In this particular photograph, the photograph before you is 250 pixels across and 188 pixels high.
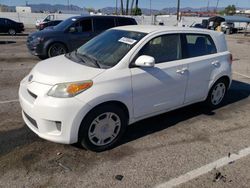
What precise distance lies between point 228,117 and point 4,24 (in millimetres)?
21589

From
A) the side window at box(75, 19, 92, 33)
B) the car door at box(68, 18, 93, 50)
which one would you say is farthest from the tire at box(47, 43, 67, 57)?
the side window at box(75, 19, 92, 33)

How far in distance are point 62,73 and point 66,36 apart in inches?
273

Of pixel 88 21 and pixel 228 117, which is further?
pixel 88 21

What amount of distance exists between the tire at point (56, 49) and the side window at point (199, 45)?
6.51 m

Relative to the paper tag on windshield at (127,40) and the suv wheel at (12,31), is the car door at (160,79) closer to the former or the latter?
the paper tag on windshield at (127,40)

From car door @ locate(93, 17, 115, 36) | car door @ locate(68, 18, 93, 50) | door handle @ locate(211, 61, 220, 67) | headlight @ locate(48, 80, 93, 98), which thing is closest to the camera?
headlight @ locate(48, 80, 93, 98)

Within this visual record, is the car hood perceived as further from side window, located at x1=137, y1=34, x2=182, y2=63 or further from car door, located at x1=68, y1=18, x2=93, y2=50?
car door, located at x1=68, y1=18, x2=93, y2=50

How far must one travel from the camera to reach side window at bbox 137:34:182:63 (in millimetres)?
3861

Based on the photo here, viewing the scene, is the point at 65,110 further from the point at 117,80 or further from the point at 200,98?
the point at 200,98

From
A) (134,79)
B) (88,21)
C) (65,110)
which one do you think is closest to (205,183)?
(134,79)

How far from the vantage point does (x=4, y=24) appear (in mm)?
21516

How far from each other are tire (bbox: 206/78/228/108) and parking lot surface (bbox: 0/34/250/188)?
1.09 ft

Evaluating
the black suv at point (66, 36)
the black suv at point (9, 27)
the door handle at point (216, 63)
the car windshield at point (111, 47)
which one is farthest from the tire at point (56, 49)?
the black suv at point (9, 27)

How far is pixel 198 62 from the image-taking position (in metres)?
4.48
